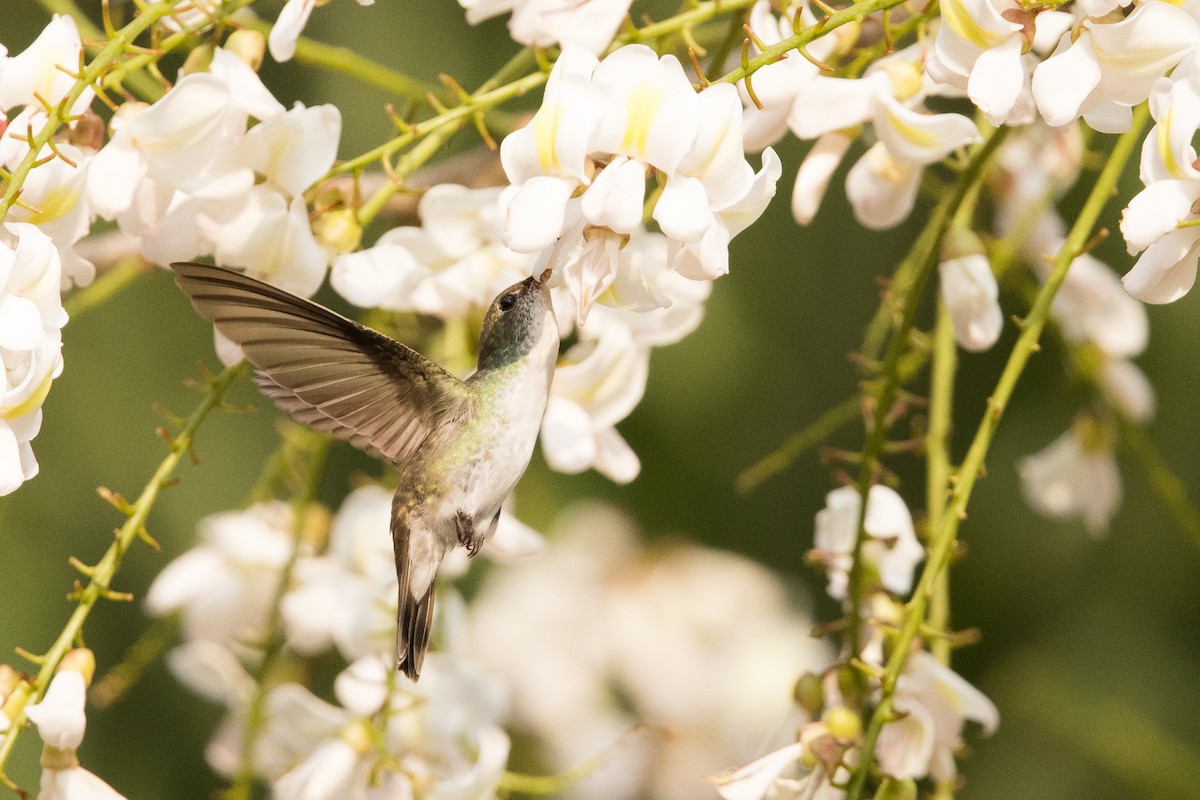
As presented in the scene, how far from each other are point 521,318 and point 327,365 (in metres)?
0.10

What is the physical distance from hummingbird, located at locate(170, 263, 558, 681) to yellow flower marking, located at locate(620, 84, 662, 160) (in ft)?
0.30

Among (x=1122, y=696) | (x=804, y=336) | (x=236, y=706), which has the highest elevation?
(x=236, y=706)

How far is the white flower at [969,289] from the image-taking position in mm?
776

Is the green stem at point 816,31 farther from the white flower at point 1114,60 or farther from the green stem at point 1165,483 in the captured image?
the green stem at point 1165,483

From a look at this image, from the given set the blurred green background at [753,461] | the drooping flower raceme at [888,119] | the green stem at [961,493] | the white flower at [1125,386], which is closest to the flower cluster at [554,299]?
the drooping flower raceme at [888,119]

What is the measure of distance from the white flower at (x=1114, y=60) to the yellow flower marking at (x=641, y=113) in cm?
15

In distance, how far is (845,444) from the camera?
166cm

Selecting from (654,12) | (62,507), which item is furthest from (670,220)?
(62,507)

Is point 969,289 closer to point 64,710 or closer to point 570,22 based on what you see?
point 570,22

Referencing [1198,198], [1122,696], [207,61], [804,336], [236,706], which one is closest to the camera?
[1198,198]

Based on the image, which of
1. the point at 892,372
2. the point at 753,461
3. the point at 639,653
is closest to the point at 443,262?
the point at 892,372

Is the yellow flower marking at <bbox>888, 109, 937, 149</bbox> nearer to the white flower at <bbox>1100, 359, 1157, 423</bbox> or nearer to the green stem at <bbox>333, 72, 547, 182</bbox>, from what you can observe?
the green stem at <bbox>333, 72, 547, 182</bbox>

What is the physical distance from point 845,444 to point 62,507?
81cm

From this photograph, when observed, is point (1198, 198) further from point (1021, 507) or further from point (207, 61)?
point (1021, 507)
